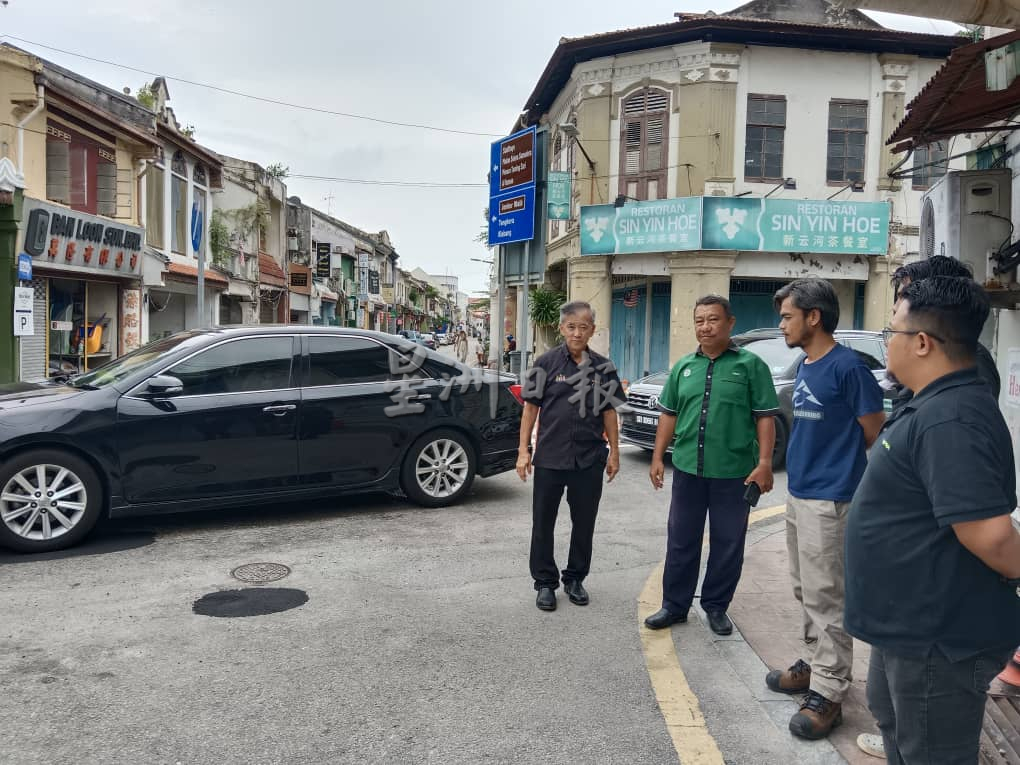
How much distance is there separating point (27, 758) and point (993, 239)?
22.8ft

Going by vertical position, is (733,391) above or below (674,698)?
above

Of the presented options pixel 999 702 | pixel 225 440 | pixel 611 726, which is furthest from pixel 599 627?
pixel 225 440

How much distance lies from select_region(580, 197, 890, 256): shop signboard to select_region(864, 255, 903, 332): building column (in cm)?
41

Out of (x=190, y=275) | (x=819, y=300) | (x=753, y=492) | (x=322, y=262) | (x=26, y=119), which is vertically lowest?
(x=753, y=492)

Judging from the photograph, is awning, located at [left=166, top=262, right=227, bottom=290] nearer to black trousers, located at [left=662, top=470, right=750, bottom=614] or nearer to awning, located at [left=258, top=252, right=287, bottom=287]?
awning, located at [left=258, top=252, right=287, bottom=287]

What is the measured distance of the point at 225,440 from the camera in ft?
20.3

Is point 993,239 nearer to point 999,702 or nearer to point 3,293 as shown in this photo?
point 999,702

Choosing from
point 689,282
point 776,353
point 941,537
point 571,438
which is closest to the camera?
point 941,537

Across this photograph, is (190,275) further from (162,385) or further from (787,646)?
(787,646)

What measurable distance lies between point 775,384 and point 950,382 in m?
7.82

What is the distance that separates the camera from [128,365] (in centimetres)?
640

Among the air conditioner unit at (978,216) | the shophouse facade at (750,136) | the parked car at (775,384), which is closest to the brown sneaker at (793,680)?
the air conditioner unit at (978,216)

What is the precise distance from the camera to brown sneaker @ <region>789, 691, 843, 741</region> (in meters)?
3.24

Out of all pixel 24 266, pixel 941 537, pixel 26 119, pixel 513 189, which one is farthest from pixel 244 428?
pixel 26 119
